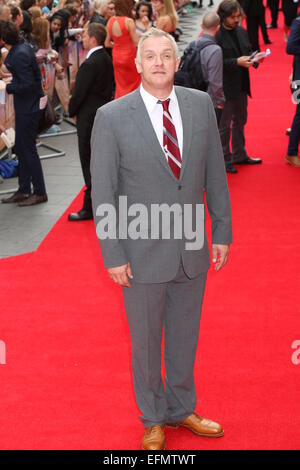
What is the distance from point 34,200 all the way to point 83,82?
1.48 meters

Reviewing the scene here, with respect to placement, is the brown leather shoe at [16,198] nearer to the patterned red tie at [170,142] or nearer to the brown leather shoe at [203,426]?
the brown leather shoe at [203,426]

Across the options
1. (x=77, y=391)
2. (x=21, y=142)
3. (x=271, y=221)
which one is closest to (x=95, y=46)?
(x=21, y=142)

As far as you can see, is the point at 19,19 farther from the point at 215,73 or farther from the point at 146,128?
the point at 146,128

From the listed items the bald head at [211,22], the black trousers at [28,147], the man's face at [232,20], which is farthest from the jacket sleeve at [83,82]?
the man's face at [232,20]

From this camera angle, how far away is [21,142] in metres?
8.01

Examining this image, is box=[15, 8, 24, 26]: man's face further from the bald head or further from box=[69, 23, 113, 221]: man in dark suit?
the bald head

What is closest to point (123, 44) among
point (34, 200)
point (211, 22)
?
point (211, 22)

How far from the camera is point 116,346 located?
509 cm

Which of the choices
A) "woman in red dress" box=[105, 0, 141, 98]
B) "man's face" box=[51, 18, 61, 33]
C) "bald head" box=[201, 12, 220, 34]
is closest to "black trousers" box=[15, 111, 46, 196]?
"bald head" box=[201, 12, 220, 34]

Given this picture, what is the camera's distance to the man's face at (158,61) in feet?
11.3

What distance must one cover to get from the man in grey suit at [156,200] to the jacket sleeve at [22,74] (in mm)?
4429

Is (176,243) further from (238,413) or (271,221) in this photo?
(271,221)

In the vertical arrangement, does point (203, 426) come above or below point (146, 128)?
below

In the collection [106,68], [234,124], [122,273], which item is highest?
[122,273]
